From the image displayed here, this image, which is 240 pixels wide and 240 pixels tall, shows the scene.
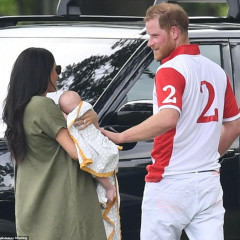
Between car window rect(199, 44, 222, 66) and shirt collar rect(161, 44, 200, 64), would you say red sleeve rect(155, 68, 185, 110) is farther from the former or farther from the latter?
car window rect(199, 44, 222, 66)

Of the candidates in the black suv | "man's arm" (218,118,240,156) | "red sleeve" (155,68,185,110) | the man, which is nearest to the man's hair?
the man

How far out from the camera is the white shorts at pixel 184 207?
200 inches

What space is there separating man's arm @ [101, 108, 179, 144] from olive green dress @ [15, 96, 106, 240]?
26cm

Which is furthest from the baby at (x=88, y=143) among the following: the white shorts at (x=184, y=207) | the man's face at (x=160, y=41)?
the man's face at (x=160, y=41)

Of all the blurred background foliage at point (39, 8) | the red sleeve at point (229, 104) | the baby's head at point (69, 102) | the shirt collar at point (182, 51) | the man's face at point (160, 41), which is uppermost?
the man's face at point (160, 41)

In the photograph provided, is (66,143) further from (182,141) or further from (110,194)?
(182,141)

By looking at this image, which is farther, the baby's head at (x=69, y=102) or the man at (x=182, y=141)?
the man at (x=182, y=141)

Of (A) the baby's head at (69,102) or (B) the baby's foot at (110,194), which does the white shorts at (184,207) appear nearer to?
(B) the baby's foot at (110,194)

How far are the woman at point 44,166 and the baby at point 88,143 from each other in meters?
0.04

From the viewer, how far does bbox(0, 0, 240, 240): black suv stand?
5805 millimetres

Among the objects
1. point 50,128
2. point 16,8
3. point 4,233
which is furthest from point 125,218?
point 16,8

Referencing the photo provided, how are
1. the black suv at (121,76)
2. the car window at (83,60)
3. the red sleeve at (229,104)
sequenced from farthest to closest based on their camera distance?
the car window at (83,60), the black suv at (121,76), the red sleeve at (229,104)

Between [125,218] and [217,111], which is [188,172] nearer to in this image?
[217,111]

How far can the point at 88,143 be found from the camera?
4.93 meters
